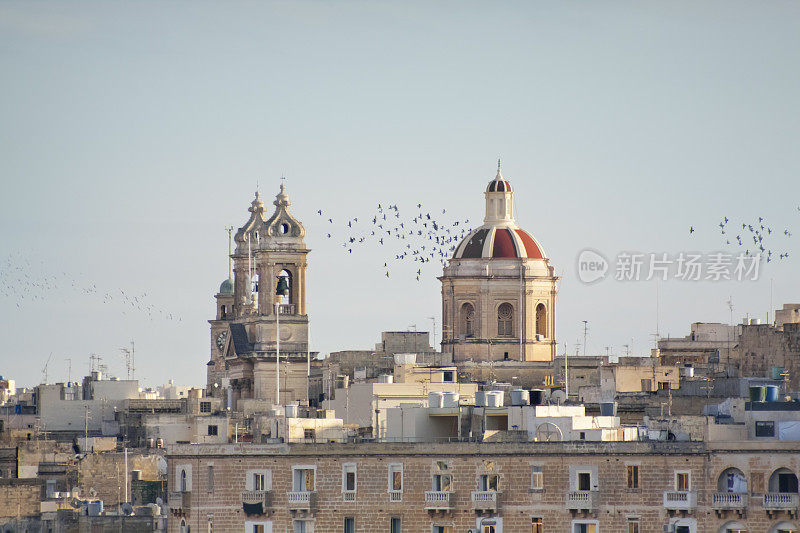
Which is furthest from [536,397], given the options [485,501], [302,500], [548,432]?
[302,500]

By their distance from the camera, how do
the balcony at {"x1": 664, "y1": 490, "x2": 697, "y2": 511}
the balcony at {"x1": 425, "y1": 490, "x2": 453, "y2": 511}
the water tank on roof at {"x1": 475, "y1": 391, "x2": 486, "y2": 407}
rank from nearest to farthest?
the balcony at {"x1": 664, "y1": 490, "x2": 697, "y2": 511}
the balcony at {"x1": 425, "y1": 490, "x2": 453, "y2": 511}
the water tank on roof at {"x1": 475, "y1": 391, "x2": 486, "y2": 407}

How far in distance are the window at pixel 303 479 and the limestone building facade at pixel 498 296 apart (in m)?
52.2

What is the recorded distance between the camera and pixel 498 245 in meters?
139

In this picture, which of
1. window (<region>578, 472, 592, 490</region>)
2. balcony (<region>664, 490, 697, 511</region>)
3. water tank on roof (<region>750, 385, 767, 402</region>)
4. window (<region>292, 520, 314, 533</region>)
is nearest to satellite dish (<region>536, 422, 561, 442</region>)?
window (<region>578, 472, 592, 490</region>)

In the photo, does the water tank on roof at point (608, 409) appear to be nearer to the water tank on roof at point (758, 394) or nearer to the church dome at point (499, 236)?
the water tank on roof at point (758, 394)

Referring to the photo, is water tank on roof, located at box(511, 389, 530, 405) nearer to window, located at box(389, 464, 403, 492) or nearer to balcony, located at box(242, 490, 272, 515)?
window, located at box(389, 464, 403, 492)

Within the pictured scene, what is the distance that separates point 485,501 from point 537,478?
4.93ft

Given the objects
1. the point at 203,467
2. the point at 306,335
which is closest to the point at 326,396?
the point at 306,335

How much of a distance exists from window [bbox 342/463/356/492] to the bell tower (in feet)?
168

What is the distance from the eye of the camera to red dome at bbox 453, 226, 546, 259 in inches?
5468

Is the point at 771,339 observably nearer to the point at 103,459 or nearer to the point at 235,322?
the point at 103,459

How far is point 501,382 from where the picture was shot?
129 meters

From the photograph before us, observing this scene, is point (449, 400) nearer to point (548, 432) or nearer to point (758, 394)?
point (548, 432)

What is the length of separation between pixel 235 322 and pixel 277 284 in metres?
2.92
